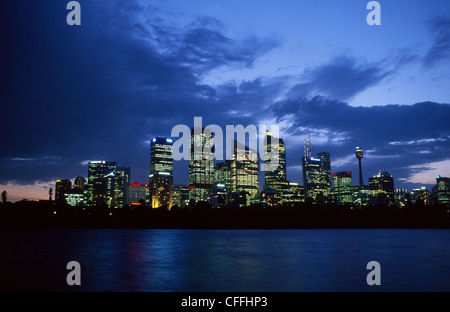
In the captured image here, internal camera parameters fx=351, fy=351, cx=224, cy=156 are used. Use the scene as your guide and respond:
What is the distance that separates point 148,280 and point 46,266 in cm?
2015

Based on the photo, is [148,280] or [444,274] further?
[444,274]

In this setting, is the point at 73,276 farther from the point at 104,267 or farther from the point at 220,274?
the point at 220,274

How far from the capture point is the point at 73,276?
4234cm

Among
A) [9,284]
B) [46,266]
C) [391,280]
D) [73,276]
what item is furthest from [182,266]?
Answer: [391,280]
